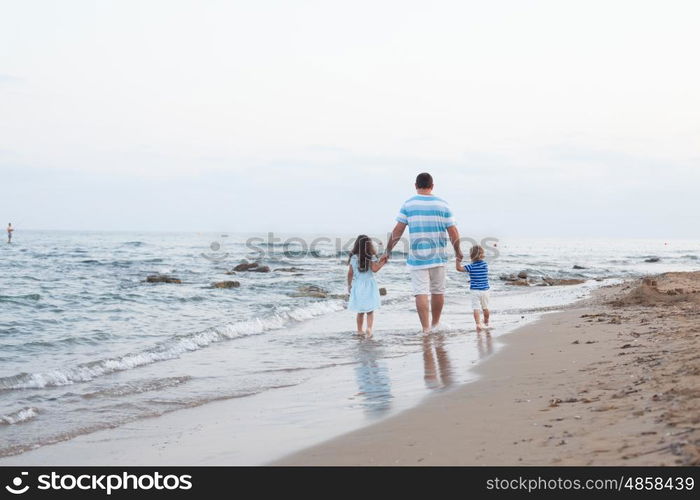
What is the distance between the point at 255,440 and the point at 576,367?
2.98m

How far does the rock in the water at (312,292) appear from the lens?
56.6 ft

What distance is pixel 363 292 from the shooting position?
34.3 feet

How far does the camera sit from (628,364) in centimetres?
527

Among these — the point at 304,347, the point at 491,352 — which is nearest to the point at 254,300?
the point at 304,347

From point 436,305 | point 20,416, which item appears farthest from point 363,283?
point 20,416

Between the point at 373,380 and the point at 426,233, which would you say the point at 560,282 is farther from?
the point at 373,380

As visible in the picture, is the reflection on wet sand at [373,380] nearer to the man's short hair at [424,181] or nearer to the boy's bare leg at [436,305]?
the boy's bare leg at [436,305]

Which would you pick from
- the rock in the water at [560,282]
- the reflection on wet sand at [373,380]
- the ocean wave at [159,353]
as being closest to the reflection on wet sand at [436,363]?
the reflection on wet sand at [373,380]

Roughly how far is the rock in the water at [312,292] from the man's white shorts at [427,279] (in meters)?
7.86

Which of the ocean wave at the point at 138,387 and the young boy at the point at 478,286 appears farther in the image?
the young boy at the point at 478,286

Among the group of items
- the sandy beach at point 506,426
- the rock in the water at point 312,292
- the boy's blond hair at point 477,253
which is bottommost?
the rock in the water at point 312,292

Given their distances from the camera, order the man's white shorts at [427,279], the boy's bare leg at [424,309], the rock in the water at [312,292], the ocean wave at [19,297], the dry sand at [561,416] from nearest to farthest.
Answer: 1. the dry sand at [561,416]
2. the man's white shorts at [427,279]
3. the boy's bare leg at [424,309]
4. the ocean wave at [19,297]
5. the rock in the water at [312,292]

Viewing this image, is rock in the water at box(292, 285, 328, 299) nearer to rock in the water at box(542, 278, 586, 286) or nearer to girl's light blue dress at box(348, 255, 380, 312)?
girl's light blue dress at box(348, 255, 380, 312)
